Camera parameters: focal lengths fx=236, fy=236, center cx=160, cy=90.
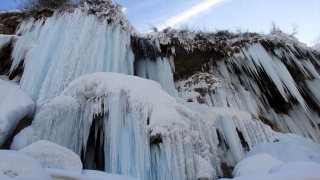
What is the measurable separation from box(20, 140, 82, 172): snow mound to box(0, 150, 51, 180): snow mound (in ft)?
3.38

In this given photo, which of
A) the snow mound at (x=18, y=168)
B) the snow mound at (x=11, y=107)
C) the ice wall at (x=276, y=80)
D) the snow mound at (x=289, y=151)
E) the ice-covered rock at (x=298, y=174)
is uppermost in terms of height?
the ice wall at (x=276, y=80)

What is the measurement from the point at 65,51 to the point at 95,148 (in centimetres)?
298

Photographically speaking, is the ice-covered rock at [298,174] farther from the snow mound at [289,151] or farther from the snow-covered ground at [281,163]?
the snow mound at [289,151]

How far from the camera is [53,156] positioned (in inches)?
115

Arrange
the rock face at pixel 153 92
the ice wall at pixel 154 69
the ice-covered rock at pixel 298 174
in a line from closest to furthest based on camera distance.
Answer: the ice-covered rock at pixel 298 174
the rock face at pixel 153 92
the ice wall at pixel 154 69

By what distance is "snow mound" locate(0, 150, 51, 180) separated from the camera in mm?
1643

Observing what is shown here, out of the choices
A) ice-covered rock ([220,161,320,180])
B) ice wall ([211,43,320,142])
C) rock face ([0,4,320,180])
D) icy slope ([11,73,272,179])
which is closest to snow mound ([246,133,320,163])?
rock face ([0,4,320,180])

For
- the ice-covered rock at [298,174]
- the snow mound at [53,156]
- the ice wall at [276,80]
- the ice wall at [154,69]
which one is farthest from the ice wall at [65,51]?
the ice-covered rock at [298,174]

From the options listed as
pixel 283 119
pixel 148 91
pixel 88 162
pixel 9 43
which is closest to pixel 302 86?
pixel 283 119

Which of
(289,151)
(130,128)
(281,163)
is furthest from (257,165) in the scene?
(130,128)

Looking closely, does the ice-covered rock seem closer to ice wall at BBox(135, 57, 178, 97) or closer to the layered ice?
the layered ice

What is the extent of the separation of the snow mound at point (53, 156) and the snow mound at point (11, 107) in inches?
59.3

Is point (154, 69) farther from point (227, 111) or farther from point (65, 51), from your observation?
point (65, 51)

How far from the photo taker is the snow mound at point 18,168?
64.7 inches
